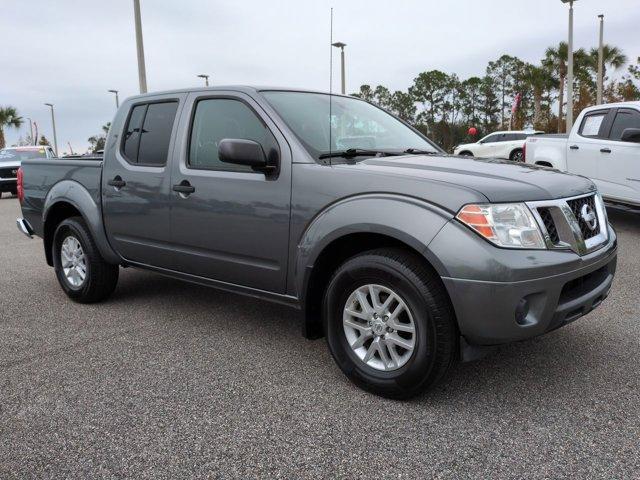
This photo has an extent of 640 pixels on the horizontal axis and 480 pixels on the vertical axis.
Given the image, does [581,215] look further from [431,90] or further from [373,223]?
[431,90]

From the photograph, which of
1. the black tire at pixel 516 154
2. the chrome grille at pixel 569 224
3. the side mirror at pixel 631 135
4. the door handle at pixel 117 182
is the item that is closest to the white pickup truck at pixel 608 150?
the side mirror at pixel 631 135

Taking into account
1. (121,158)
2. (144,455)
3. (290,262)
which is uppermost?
(121,158)

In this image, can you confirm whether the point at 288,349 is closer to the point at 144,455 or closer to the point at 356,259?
the point at 356,259

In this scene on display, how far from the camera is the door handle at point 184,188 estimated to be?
12.6 ft

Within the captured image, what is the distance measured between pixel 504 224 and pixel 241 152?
4.85 feet

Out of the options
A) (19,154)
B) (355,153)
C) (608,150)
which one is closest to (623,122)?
(608,150)

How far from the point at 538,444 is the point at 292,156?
198cm

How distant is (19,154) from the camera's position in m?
19.3

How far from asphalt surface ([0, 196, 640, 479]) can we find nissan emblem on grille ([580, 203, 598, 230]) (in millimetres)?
858

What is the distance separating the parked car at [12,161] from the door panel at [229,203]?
16.9 m

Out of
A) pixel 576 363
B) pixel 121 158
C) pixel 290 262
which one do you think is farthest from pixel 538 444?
pixel 121 158

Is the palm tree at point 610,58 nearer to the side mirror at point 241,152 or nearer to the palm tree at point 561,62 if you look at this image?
the palm tree at point 561,62

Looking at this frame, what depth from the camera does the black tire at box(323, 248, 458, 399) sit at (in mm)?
2795

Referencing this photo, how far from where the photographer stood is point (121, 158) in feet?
14.8
